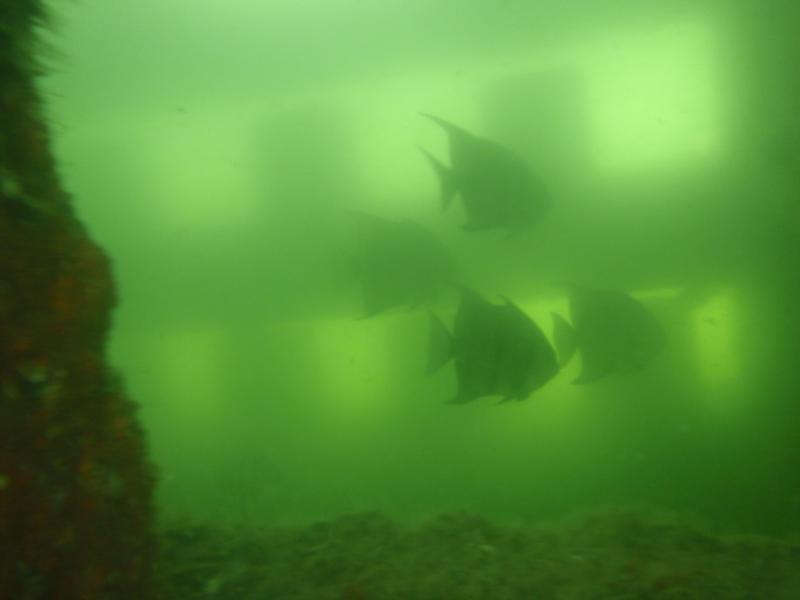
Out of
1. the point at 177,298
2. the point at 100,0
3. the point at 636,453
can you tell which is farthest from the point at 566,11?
the point at 177,298

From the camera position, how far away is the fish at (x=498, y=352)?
10.8ft

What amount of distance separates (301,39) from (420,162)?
2.99 meters

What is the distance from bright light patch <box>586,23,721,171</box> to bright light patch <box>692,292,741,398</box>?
2136 mm

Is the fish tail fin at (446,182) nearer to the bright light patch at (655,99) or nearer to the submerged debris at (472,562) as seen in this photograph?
the submerged debris at (472,562)

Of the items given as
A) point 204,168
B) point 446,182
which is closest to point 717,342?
point 446,182

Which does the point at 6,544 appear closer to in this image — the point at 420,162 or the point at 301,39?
the point at 420,162

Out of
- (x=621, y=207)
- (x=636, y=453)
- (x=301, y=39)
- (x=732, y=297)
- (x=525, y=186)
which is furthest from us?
(x=301, y=39)

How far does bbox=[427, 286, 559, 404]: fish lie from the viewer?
3285mm

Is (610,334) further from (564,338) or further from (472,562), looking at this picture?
(472,562)

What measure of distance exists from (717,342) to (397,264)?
4.08m

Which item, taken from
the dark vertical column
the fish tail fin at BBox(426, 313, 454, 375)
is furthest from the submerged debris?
the fish tail fin at BBox(426, 313, 454, 375)

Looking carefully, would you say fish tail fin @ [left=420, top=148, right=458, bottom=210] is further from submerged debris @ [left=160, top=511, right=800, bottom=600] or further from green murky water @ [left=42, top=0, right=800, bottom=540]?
submerged debris @ [left=160, top=511, right=800, bottom=600]

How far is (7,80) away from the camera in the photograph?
131cm

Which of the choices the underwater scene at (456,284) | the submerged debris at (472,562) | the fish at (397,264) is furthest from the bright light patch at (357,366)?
the submerged debris at (472,562)
